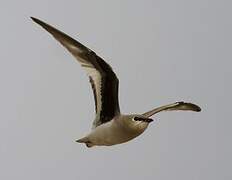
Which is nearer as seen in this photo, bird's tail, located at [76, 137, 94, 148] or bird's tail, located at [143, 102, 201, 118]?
bird's tail, located at [143, 102, 201, 118]

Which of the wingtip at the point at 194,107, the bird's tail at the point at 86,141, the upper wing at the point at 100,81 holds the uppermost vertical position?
the upper wing at the point at 100,81

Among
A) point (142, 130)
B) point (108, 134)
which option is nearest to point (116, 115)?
point (108, 134)

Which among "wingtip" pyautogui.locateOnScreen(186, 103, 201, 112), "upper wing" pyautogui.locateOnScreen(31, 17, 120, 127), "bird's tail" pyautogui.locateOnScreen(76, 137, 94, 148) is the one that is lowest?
"bird's tail" pyautogui.locateOnScreen(76, 137, 94, 148)

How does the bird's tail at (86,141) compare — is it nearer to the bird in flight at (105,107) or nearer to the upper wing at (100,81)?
the bird in flight at (105,107)

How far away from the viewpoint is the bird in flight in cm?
322

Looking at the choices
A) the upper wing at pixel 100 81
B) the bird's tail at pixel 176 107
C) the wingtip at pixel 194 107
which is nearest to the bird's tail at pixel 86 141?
the upper wing at pixel 100 81

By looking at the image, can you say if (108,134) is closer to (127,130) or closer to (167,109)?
(127,130)

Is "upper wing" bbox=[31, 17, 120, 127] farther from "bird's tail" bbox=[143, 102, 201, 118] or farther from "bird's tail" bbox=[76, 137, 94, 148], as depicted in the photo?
"bird's tail" bbox=[143, 102, 201, 118]

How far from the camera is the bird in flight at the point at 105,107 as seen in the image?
322 cm

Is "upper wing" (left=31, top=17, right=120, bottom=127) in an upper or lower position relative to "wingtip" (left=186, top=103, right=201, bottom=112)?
upper

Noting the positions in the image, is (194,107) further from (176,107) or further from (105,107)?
(105,107)

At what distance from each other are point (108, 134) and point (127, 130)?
22cm

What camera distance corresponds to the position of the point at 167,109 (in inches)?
144

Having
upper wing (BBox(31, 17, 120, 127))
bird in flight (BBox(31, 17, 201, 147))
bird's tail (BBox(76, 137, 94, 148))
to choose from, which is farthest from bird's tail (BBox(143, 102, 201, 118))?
bird's tail (BBox(76, 137, 94, 148))
